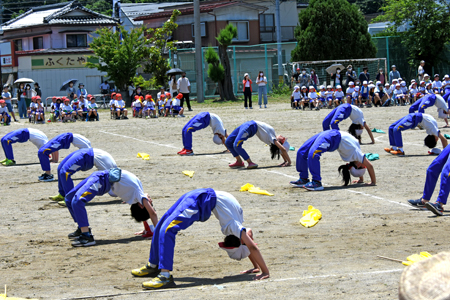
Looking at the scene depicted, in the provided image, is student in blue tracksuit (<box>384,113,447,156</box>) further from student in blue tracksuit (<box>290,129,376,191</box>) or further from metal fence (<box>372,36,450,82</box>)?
metal fence (<box>372,36,450,82</box>)

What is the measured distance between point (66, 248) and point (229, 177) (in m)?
5.61

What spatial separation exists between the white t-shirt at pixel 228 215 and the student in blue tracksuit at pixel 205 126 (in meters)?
9.27

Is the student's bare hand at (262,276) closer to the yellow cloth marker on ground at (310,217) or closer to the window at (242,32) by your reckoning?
the yellow cloth marker on ground at (310,217)

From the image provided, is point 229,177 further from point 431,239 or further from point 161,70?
point 161,70

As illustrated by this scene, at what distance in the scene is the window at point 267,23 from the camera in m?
50.8

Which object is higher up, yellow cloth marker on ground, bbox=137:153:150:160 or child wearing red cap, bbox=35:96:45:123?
child wearing red cap, bbox=35:96:45:123

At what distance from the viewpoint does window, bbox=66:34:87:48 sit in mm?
46575

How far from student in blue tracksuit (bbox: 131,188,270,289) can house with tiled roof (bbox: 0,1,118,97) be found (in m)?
38.5

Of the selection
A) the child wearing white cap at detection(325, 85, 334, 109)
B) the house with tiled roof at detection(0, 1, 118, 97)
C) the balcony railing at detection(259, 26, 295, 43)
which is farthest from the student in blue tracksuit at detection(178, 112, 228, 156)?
the balcony railing at detection(259, 26, 295, 43)

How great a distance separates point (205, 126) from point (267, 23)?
36.6 meters

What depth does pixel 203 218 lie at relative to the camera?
631 cm

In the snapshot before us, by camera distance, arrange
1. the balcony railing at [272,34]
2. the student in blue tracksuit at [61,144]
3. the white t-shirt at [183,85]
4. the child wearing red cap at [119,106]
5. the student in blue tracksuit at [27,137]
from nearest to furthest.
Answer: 1. the student in blue tracksuit at [61,144]
2. the student in blue tracksuit at [27,137]
3. the child wearing red cap at [119,106]
4. the white t-shirt at [183,85]
5. the balcony railing at [272,34]

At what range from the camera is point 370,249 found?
7.23 meters

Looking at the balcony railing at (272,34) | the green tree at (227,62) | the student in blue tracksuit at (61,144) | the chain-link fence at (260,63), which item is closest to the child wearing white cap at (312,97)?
the green tree at (227,62)
